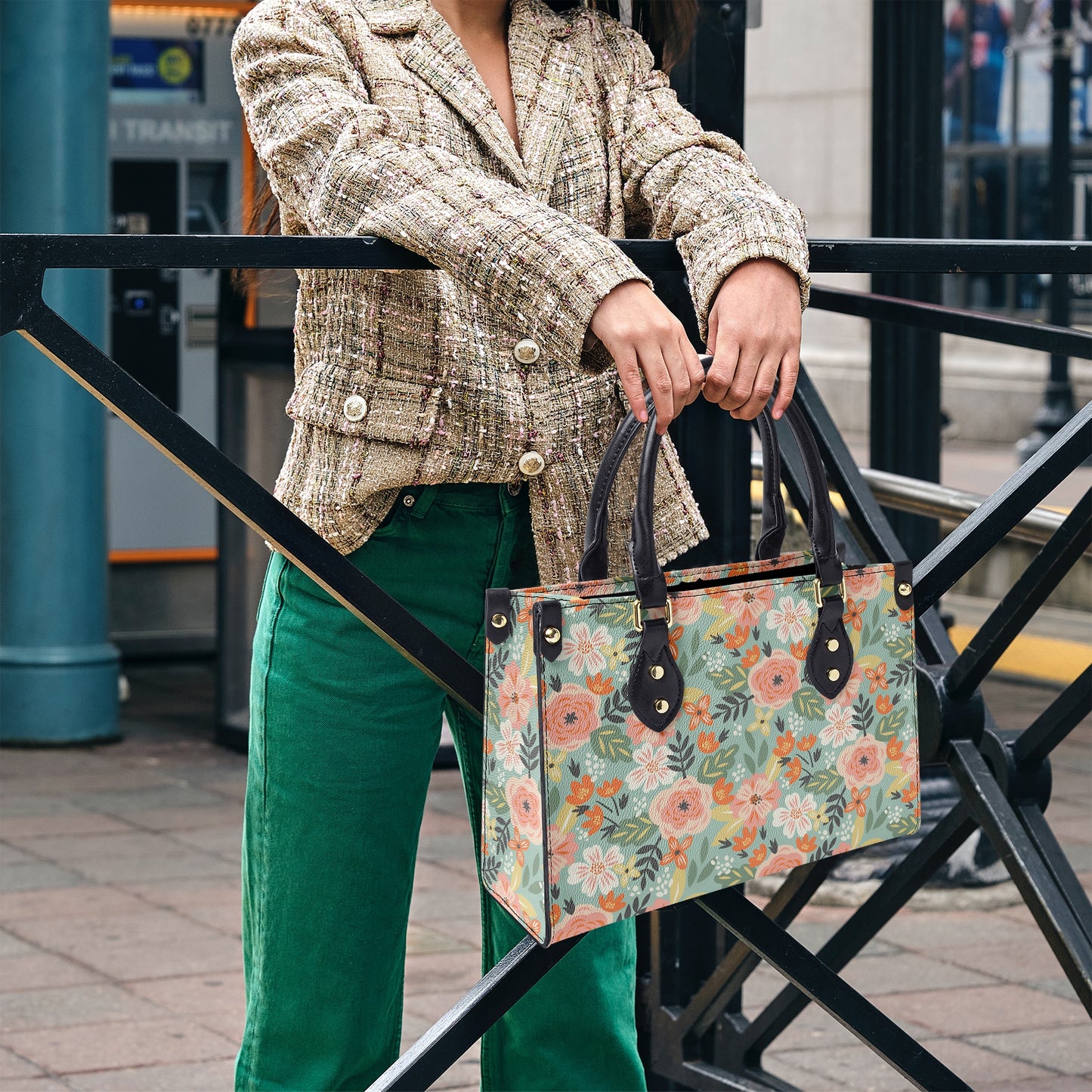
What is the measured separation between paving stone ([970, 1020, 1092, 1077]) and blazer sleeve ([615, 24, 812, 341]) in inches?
79.8

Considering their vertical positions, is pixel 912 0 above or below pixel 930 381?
above

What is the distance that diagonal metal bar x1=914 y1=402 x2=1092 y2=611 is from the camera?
196 centimetres

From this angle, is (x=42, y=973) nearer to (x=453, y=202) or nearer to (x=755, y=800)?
(x=755, y=800)

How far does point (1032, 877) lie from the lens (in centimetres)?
224

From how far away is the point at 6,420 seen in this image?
5.81m

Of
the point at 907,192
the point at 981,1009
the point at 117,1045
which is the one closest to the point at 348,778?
the point at 117,1045

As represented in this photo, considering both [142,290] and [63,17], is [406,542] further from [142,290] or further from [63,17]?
[142,290]

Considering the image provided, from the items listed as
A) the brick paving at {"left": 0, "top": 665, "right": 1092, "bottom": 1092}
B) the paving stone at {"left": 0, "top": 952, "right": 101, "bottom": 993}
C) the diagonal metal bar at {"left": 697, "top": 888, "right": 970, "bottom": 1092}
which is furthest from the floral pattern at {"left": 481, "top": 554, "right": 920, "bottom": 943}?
the paving stone at {"left": 0, "top": 952, "right": 101, "bottom": 993}

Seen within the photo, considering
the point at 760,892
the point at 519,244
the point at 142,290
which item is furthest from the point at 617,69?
the point at 142,290

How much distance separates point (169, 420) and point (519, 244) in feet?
1.11

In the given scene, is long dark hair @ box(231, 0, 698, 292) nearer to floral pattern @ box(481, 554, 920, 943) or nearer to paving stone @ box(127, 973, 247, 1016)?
floral pattern @ box(481, 554, 920, 943)

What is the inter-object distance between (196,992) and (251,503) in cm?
225

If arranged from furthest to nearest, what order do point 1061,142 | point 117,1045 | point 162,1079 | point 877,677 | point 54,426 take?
point 1061,142 < point 54,426 < point 117,1045 < point 162,1079 < point 877,677

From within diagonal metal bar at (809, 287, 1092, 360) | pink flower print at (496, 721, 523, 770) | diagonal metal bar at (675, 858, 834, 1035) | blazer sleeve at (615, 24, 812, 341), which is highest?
blazer sleeve at (615, 24, 812, 341)
